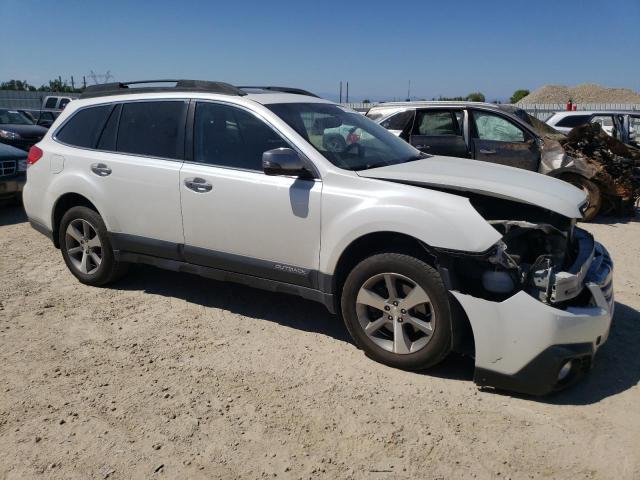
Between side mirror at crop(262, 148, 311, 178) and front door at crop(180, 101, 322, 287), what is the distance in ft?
0.27

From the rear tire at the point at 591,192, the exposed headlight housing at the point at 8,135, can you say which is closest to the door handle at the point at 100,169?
the rear tire at the point at 591,192

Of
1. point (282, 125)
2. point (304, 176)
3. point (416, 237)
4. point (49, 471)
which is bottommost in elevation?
point (49, 471)

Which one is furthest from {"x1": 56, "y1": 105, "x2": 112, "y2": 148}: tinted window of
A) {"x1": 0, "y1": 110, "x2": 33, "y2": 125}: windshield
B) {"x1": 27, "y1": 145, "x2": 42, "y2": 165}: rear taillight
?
{"x1": 0, "y1": 110, "x2": 33, "y2": 125}: windshield

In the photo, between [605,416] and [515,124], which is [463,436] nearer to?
[605,416]

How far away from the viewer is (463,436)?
3.09 metres

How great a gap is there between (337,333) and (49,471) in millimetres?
2279

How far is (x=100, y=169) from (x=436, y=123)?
5958 mm

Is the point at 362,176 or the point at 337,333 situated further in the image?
the point at 337,333

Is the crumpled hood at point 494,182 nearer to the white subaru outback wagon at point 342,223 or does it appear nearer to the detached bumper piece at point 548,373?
the white subaru outback wagon at point 342,223

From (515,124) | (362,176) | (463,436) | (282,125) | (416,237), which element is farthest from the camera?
(515,124)

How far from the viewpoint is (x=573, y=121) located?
1365 centimetres

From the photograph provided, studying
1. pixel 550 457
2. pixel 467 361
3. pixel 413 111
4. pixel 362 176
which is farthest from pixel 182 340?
pixel 413 111

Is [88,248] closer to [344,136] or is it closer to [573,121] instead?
[344,136]

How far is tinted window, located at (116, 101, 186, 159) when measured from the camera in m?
4.67
